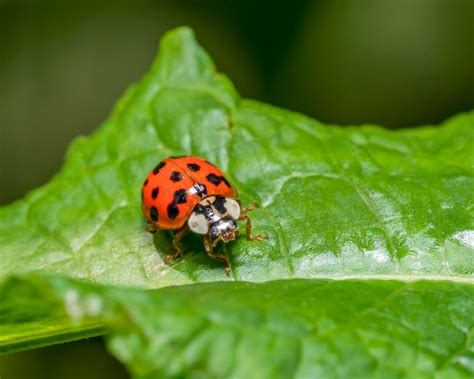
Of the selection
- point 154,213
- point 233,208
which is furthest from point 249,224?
point 154,213

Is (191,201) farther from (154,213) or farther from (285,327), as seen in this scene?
(285,327)

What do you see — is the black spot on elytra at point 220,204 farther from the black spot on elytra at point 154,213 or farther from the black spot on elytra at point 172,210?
the black spot on elytra at point 154,213

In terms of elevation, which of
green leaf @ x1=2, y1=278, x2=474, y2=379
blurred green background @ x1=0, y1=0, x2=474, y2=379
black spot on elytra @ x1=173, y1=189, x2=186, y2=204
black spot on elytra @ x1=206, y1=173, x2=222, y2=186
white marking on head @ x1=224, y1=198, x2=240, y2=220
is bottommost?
blurred green background @ x1=0, y1=0, x2=474, y2=379

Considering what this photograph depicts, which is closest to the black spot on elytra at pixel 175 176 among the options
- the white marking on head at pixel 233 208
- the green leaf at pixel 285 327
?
the white marking on head at pixel 233 208

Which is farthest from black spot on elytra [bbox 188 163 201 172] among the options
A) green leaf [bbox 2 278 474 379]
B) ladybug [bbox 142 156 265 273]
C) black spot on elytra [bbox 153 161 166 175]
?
green leaf [bbox 2 278 474 379]

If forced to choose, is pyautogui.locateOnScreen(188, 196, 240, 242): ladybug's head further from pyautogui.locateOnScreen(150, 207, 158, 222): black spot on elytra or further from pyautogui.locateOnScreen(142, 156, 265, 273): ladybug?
pyautogui.locateOnScreen(150, 207, 158, 222): black spot on elytra

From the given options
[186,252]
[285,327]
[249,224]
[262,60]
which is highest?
[285,327]

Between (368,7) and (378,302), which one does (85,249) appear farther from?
(368,7)
